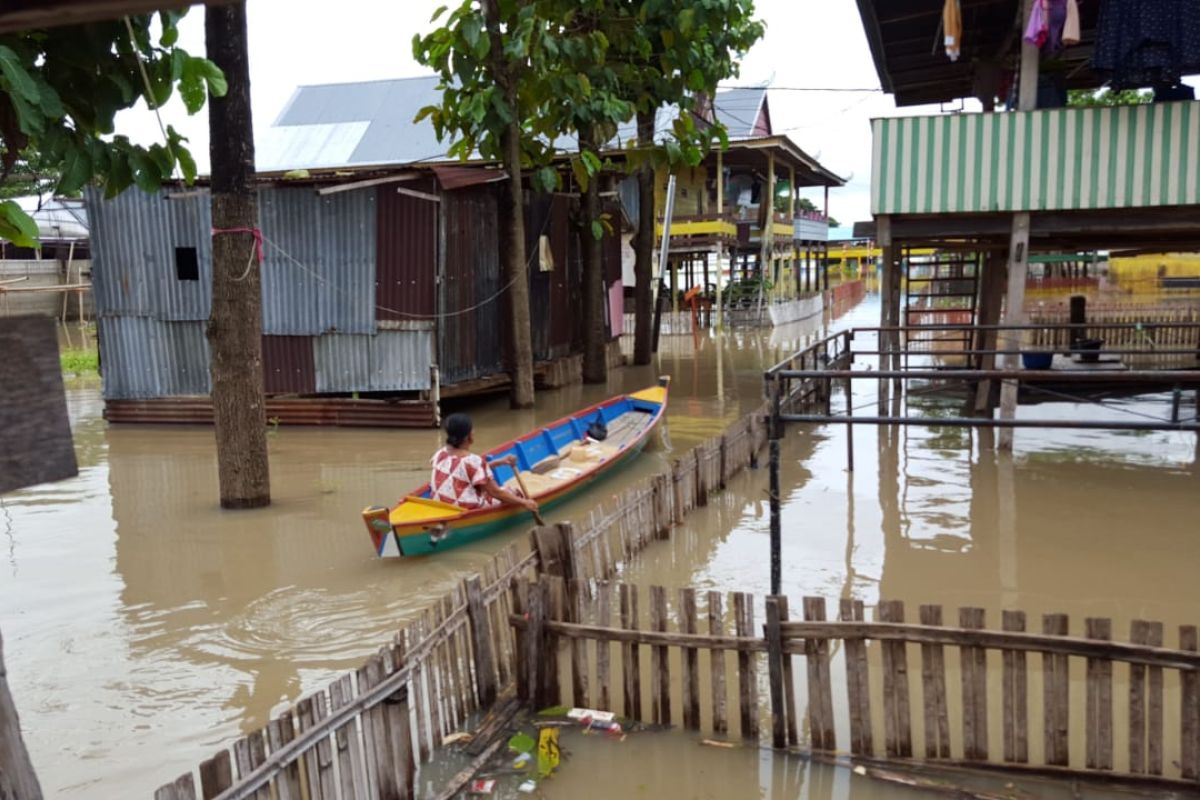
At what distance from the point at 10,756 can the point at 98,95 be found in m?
2.14

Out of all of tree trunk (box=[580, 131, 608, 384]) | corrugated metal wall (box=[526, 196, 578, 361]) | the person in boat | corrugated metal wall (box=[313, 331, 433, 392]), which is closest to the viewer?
the person in boat

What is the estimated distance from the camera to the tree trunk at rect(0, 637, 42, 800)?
2342 mm

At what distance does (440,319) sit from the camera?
15.6m

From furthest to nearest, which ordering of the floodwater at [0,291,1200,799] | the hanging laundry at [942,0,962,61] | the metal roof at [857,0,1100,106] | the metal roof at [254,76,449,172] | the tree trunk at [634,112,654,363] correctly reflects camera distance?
the metal roof at [254,76,449,172], the tree trunk at [634,112,654,363], the metal roof at [857,0,1100,106], the hanging laundry at [942,0,962,61], the floodwater at [0,291,1200,799]

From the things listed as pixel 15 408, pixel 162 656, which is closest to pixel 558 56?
pixel 162 656

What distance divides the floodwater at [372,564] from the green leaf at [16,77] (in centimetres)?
Result: 375

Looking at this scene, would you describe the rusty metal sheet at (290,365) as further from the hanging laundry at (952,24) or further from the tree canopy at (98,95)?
the tree canopy at (98,95)

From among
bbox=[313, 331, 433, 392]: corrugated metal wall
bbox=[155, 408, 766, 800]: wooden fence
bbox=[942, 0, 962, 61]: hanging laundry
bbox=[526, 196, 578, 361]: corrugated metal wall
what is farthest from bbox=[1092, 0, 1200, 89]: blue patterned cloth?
bbox=[526, 196, 578, 361]: corrugated metal wall

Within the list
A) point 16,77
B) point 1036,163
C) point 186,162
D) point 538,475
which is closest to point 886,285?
point 1036,163

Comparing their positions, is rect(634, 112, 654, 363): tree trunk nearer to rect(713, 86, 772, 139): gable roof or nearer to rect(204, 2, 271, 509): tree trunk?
rect(713, 86, 772, 139): gable roof

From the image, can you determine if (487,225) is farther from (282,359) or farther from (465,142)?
(282,359)

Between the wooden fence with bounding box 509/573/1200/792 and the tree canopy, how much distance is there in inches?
114

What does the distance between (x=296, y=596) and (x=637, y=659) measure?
3.84 meters

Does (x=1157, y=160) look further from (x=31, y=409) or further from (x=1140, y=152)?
(x=31, y=409)
